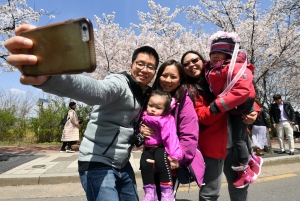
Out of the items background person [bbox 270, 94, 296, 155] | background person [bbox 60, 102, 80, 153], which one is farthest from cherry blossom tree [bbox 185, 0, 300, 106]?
background person [bbox 60, 102, 80, 153]

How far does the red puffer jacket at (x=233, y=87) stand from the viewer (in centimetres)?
195

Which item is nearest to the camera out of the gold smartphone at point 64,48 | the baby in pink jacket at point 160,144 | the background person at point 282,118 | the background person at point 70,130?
the gold smartphone at point 64,48

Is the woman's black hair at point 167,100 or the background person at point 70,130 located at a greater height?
the woman's black hair at point 167,100

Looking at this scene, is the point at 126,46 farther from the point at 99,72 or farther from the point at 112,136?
the point at 112,136

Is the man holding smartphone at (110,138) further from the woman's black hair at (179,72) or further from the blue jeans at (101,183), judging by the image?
the woman's black hair at (179,72)

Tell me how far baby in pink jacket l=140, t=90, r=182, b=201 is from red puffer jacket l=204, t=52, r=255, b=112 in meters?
0.40

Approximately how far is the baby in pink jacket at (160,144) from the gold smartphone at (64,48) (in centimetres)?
106

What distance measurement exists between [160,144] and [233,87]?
72 centimetres

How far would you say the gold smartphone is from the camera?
2.85 feet

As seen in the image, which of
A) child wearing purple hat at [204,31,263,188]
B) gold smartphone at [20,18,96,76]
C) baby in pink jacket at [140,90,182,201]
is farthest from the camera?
child wearing purple hat at [204,31,263,188]

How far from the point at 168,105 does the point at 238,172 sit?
97 centimetres

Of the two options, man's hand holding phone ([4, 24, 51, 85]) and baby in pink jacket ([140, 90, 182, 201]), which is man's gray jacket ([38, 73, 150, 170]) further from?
man's hand holding phone ([4, 24, 51, 85])

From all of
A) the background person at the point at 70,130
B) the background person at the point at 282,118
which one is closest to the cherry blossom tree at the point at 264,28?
the background person at the point at 282,118

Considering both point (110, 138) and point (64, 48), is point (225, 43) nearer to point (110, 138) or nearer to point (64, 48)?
point (110, 138)
